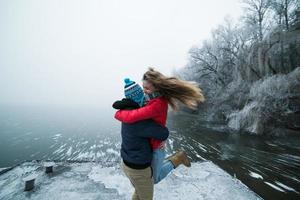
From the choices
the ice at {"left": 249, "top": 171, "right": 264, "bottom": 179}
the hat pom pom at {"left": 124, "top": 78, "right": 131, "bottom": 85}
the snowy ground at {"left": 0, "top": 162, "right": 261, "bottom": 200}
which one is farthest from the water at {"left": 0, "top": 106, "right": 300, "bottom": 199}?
the hat pom pom at {"left": 124, "top": 78, "right": 131, "bottom": 85}

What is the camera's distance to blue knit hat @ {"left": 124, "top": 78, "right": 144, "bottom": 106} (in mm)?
1834

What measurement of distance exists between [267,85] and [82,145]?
56.0 ft

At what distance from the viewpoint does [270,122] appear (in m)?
14.1

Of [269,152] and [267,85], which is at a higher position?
[267,85]

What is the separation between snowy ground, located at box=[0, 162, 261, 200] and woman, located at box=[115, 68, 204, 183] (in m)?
2.36

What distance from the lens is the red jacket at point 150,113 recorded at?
166 centimetres

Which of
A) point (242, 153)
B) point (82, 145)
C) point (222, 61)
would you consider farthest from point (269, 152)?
point (222, 61)

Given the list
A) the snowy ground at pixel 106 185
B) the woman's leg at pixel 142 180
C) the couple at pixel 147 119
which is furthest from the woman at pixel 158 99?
the snowy ground at pixel 106 185

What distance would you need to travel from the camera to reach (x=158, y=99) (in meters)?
1.77

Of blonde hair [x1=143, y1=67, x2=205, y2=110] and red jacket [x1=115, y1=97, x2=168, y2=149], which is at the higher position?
blonde hair [x1=143, y1=67, x2=205, y2=110]

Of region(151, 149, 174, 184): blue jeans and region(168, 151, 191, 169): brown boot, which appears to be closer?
region(151, 149, 174, 184): blue jeans

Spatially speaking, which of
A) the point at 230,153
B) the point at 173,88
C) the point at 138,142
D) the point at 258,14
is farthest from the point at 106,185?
the point at 258,14

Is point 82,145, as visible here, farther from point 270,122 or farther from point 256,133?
point 270,122

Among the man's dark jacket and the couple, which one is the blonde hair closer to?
the couple
